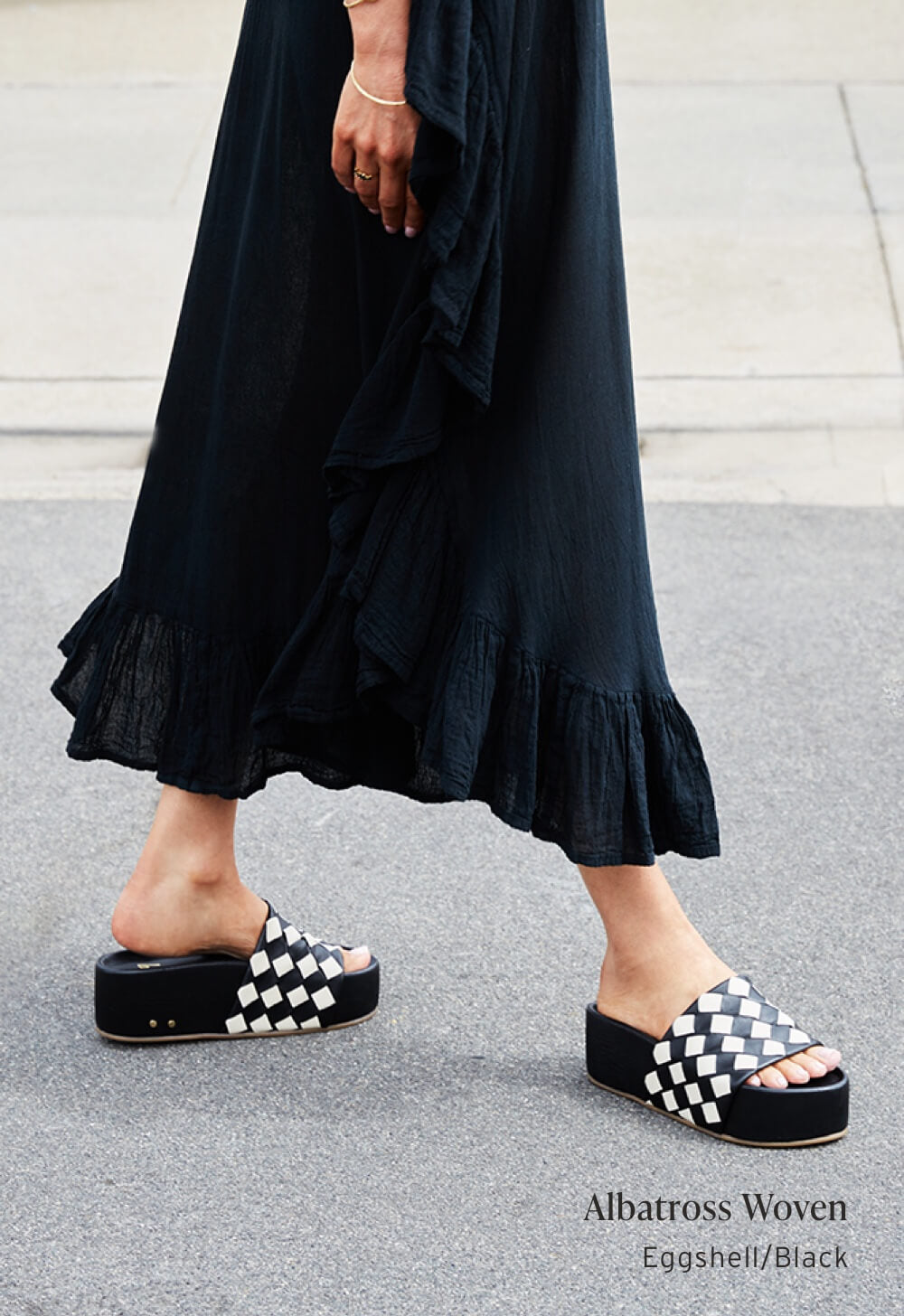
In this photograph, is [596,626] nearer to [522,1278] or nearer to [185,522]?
[185,522]

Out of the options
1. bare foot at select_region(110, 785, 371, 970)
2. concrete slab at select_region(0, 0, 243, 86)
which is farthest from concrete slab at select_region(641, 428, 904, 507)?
concrete slab at select_region(0, 0, 243, 86)

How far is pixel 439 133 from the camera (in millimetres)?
1637

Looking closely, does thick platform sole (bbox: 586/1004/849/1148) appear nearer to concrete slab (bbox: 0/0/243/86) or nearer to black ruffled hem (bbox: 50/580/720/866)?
black ruffled hem (bbox: 50/580/720/866)

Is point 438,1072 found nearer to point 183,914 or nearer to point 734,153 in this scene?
point 183,914

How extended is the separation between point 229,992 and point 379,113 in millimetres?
1076

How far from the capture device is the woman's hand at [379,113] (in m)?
1.65

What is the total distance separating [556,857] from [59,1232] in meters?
1.04

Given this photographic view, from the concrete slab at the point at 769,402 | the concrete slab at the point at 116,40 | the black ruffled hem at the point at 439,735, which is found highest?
the black ruffled hem at the point at 439,735

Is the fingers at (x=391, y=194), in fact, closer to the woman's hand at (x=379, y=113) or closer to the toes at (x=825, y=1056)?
the woman's hand at (x=379, y=113)

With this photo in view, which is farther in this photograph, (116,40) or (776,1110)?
(116,40)

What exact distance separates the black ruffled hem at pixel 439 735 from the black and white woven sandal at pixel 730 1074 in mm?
205

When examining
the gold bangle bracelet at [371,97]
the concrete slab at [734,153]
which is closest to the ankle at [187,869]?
the gold bangle bracelet at [371,97]

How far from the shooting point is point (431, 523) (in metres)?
1.87

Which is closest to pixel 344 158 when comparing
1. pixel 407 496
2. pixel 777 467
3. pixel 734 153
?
pixel 407 496
